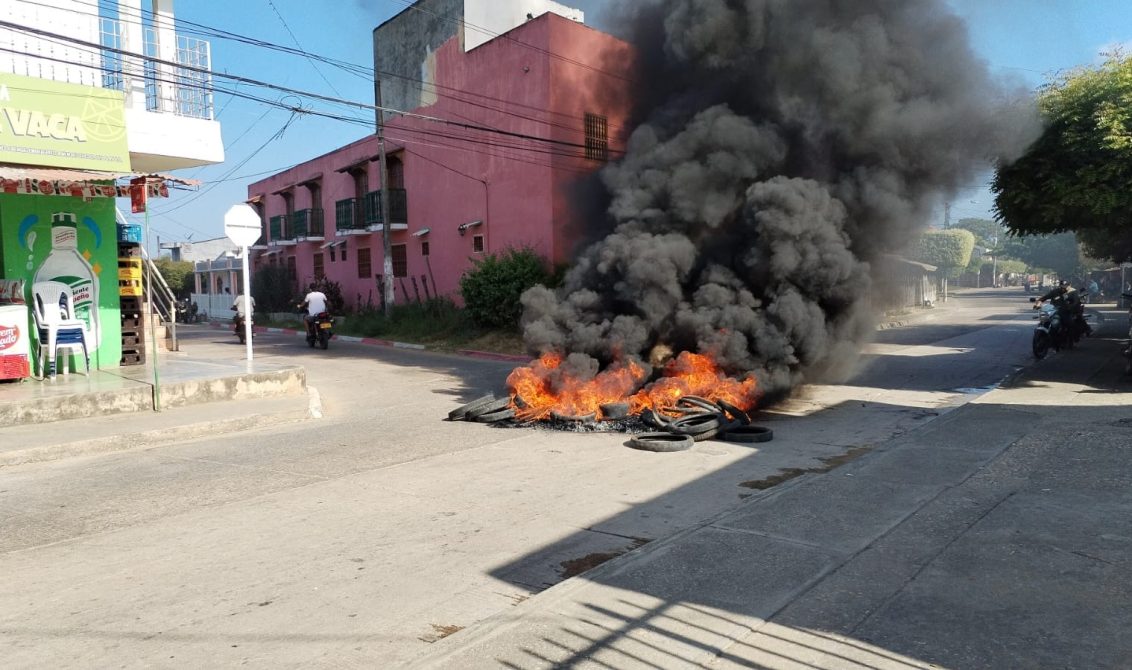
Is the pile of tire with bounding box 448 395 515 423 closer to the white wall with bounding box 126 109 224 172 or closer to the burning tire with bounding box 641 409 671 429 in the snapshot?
the burning tire with bounding box 641 409 671 429

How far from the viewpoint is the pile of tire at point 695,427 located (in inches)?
298

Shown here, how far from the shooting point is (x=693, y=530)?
4777mm

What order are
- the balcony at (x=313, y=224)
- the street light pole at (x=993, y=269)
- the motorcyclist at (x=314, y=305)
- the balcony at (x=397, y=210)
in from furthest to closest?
1. the street light pole at (x=993, y=269)
2. the balcony at (x=313, y=224)
3. the balcony at (x=397, y=210)
4. the motorcyclist at (x=314, y=305)

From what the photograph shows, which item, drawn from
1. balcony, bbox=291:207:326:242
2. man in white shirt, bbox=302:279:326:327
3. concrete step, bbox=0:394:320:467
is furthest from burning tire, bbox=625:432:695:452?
balcony, bbox=291:207:326:242

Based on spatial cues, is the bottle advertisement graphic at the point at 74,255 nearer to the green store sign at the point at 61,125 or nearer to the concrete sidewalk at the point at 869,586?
the green store sign at the point at 61,125

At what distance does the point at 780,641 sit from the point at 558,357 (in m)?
6.55

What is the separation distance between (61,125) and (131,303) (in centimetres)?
338

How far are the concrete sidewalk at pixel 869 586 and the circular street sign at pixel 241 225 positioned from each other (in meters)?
8.99

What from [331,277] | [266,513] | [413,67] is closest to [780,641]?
[266,513]

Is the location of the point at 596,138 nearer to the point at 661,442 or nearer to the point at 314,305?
the point at 314,305

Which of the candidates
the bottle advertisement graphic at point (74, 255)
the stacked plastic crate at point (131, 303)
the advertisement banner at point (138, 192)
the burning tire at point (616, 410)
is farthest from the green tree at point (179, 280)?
the burning tire at point (616, 410)

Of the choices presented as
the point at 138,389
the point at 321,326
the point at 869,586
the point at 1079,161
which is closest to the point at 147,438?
the point at 138,389

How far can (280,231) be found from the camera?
3234cm

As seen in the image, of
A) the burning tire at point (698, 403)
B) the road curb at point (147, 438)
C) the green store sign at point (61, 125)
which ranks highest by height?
the green store sign at point (61, 125)
